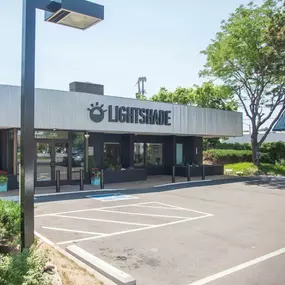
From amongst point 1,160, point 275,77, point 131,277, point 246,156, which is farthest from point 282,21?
point 131,277

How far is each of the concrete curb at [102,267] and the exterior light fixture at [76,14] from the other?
159 inches

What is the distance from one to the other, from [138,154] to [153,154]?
1420 mm

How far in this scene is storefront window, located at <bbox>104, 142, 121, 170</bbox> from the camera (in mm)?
19141

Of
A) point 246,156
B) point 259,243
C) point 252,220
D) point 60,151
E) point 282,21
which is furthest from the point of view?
point 246,156

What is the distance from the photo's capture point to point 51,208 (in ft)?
35.3

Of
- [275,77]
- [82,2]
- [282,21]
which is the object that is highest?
[282,21]

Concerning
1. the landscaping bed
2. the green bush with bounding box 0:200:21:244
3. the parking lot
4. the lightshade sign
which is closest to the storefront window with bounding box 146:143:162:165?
the lightshade sign

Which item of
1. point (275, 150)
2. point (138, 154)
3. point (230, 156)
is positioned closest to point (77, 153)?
point (138, 154)

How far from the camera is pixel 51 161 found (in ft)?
51.8

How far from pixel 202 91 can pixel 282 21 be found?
58.1ft

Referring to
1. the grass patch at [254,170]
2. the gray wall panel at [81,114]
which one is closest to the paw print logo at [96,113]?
the gray wall panel at [81,114]

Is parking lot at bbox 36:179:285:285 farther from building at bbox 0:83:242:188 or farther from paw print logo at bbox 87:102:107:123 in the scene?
paw print logo at bbox 87:102:107:123

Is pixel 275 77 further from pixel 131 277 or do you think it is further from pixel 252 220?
pixel 131 277

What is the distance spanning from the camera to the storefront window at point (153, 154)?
21.8 metres
